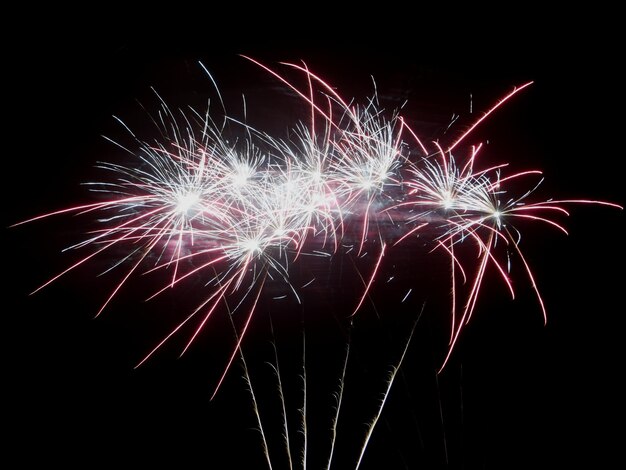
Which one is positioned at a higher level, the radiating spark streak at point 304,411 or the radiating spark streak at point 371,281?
the radiating spark streak at point 371,281

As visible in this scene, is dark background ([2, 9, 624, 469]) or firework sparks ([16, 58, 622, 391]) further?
dark background ([2, 9, 624, 469])

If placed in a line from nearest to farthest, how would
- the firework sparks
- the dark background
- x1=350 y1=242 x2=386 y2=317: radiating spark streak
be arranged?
the firework sparks → the dark background → x1=350 y1=242 x2=386 y2=317: radiating spark streak

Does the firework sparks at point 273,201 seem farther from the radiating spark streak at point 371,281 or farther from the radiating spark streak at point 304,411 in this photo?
the radiating spark streak at point 304,411

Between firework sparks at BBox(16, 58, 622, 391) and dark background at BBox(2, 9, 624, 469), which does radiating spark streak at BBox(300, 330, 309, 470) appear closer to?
dark background at BBox(2, 9, 624, 469)

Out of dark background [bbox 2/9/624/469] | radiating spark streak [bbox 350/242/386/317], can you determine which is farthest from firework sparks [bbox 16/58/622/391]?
dark background [bbox 2/9/624/469]

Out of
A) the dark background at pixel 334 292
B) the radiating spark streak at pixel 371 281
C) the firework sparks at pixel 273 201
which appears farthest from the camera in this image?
the radiating spark streak at pixel 371 281

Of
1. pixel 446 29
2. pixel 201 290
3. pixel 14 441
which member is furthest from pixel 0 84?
pixel 446 29

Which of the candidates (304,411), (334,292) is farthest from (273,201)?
(304,411)

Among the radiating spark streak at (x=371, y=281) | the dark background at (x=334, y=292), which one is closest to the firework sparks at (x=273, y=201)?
the radiating spark streak at (x=371, y=281)
